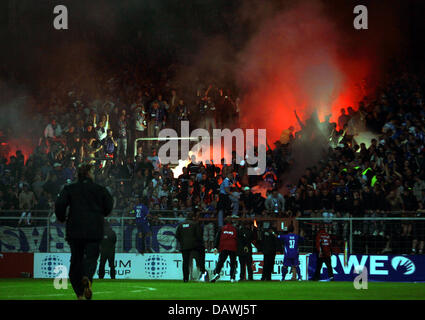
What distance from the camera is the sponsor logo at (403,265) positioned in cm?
1972

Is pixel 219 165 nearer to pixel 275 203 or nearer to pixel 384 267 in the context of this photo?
pixel 275 203

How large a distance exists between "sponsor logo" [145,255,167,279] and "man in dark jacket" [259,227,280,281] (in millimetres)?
2857

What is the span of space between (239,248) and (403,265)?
14.2ft

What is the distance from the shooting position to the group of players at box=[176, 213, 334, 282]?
1862 centimetres

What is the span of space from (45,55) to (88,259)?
67.9 feet

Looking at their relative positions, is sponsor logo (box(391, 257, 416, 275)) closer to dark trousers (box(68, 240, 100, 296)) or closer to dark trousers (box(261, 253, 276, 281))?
dark trousers (box(261, 253, 276, 281))

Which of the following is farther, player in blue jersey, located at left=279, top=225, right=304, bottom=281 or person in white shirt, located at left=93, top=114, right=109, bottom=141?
person in white shirt, located at left=93, top=114, right=109, bottom=141

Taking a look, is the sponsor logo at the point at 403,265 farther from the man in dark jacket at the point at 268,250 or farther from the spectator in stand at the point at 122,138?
the spectator in stand at the point at 122,138

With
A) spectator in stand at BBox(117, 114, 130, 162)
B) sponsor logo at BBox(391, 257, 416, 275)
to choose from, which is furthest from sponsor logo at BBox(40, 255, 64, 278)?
sponsor logo at BBox(391, 257, 416, 275)

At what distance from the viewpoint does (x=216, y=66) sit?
3012cm

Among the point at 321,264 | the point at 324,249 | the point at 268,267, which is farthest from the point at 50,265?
the point at 324,249

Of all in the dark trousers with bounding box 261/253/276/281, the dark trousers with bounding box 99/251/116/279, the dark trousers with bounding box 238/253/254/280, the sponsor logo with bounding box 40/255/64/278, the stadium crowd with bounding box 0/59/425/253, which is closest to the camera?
the dark trousers with bounding box 99/251/116/279

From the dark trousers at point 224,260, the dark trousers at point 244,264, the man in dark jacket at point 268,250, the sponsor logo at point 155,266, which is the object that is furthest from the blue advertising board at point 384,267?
the sponsor logo at point 155,266

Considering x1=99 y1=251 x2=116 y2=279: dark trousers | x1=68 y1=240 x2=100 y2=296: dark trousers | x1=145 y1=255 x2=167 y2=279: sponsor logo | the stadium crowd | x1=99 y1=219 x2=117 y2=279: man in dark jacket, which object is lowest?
x1=145 y1=255 x2=167 y2=279: sponsor logo
